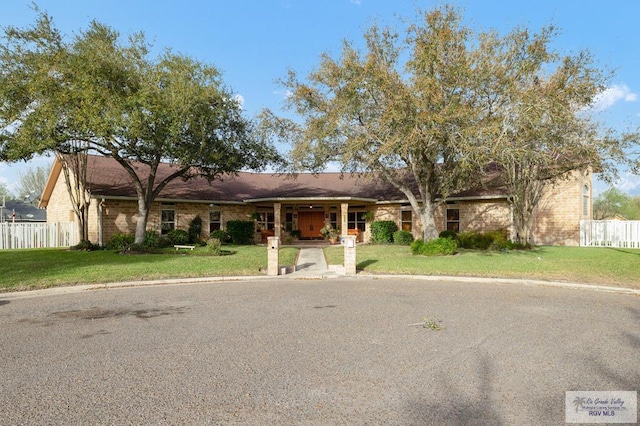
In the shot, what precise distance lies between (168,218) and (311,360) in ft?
70.0

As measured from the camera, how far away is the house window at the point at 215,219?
2545cm

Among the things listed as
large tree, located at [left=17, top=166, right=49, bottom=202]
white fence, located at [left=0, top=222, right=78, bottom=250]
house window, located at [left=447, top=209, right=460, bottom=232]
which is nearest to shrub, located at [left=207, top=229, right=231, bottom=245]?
white fence, located at [left=0, top=222, right=78, bottom=250]

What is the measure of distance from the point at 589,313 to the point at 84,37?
828 inches

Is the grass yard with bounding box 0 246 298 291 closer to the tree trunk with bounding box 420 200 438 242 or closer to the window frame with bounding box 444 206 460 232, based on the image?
the tree trunk with bounding box 420 200 438 242

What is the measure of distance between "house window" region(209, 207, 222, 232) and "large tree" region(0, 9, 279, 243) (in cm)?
692

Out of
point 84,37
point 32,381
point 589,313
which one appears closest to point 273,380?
point 32,381

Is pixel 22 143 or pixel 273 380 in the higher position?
pixel 22 143

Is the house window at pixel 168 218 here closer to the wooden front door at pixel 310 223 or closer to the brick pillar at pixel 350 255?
the wooden front door at pixel 310 223

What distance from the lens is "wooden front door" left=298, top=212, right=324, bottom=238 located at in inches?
1131

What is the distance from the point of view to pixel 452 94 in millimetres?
15031

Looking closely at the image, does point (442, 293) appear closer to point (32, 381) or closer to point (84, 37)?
point (32, 381)

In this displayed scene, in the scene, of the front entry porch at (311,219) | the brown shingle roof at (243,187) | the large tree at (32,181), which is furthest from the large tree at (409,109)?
the large tree at (32,181)

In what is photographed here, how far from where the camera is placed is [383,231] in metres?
25.4

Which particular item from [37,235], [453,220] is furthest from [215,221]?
[453,220]
